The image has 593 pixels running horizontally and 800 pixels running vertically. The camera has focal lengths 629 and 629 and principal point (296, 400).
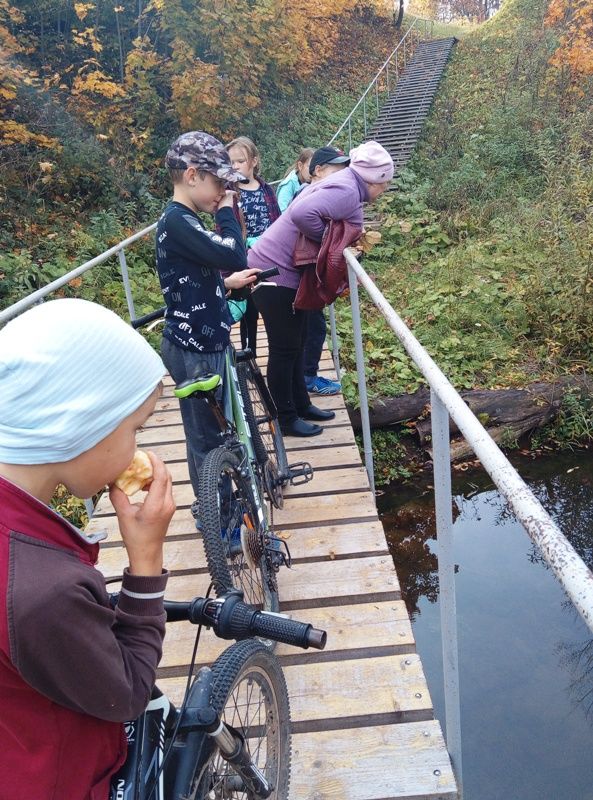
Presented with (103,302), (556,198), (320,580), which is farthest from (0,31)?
(320,580)

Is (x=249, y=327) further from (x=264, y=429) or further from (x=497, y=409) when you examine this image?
(x=497, y=409)

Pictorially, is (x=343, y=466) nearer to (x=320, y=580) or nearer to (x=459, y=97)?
(x=320, y=580)

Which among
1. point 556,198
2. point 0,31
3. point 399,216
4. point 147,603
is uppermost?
point 0,31

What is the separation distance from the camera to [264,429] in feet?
10.8

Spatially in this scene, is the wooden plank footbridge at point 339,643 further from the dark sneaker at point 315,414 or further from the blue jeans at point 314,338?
the blue jeans at point 314,338

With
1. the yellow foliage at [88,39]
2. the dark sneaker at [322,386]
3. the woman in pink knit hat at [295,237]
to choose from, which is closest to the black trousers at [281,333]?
the woman in pink knit hat at [295,237]

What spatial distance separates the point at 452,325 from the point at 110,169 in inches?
235

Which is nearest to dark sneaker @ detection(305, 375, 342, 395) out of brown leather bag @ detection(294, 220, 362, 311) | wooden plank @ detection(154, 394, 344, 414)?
wooden plank @ detection(154, 394, 344, 414)

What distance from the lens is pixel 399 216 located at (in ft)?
37.9

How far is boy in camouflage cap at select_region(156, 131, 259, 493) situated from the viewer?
7.57 ft

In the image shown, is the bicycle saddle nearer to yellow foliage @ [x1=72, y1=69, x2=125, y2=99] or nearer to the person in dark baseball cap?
the person in dark baseball cap

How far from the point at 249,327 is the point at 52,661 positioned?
3378 millimetres

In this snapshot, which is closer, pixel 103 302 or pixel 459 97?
pixel 103 302

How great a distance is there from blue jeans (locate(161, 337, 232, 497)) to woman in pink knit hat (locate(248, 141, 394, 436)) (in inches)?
33.3
